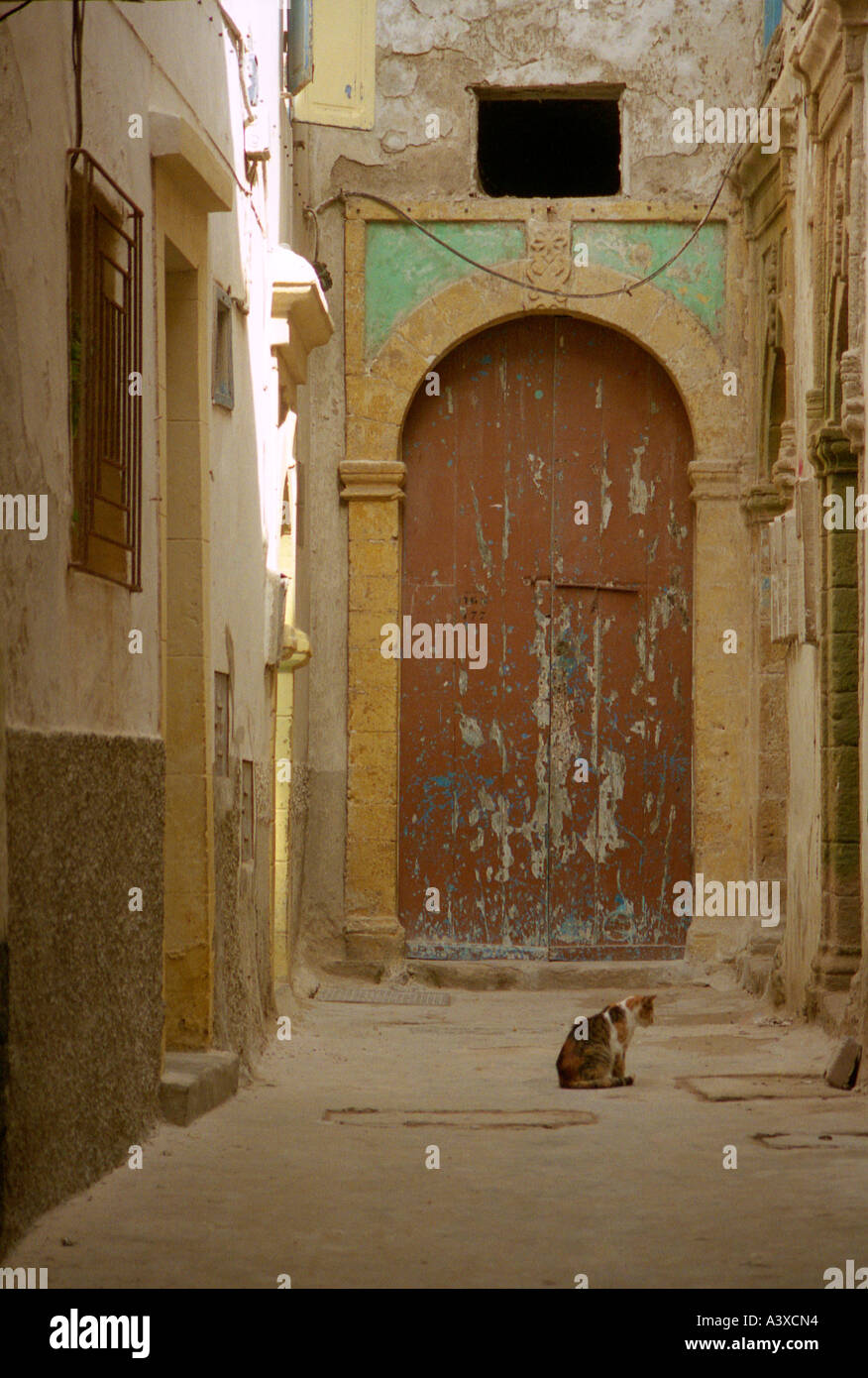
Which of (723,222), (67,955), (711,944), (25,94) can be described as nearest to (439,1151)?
(67,955)

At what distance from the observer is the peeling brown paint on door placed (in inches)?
436

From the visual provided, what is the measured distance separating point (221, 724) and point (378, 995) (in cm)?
330

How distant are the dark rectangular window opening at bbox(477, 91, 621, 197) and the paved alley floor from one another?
6.15 meters

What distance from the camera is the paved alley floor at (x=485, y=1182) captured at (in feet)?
13.3

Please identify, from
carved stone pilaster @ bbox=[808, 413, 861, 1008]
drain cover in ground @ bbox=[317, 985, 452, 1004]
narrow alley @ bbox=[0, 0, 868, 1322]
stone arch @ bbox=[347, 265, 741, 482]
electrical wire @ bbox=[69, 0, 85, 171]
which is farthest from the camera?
stone arch @ bbox=[347, 265, 741, 482]

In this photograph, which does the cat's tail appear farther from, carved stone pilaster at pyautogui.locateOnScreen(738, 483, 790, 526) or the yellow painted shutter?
the yellow painted shutter

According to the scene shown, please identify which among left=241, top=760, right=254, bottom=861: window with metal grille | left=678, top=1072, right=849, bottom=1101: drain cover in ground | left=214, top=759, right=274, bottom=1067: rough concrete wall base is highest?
left=241, top=760, right=254, bottom=861: window with metal grille

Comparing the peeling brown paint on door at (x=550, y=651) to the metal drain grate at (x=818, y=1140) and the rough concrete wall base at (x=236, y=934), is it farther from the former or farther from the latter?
the metal drain grate at (x=818, y=1140)

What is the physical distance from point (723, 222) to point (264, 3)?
3471 millimetres

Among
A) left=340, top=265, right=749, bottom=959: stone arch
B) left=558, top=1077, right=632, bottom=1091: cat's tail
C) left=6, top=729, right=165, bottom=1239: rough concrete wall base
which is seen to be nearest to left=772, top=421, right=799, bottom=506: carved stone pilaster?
left=340, top=265, right=749, bottom=959: stone arch

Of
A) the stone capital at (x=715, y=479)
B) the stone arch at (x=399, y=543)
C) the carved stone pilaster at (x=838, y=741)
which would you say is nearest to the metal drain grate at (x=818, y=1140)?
the carved stone pilaster at (x=838, y=741)

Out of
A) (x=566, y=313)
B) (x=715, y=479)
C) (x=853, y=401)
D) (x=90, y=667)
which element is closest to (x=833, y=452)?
(x=853, y=401)

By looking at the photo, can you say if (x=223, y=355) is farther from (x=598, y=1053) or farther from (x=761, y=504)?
(x=761, y=504)

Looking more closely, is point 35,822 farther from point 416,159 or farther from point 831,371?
point 416,159
